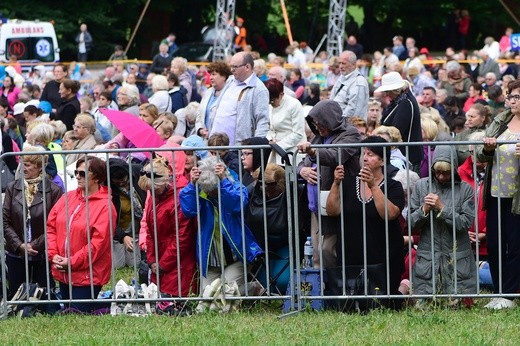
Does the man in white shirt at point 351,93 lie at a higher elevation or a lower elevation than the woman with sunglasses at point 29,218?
higher

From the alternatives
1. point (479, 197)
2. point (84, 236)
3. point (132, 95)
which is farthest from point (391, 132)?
point (132, 95)

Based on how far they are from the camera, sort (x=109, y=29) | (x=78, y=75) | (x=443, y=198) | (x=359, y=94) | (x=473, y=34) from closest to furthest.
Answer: (x=443, y=198)
(x=359, y=94)
(x=78, y=75)
(x=109, y=29)
(x=473, y=34)

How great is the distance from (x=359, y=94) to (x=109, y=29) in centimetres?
3556

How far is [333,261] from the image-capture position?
9.69 m

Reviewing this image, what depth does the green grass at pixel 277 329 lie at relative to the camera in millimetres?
8039

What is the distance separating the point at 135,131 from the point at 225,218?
2.79 meters

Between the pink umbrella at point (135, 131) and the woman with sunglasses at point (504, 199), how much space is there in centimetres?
380

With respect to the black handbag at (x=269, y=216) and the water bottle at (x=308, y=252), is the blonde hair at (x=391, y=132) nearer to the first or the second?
the water bottle at (x=308, y=252)

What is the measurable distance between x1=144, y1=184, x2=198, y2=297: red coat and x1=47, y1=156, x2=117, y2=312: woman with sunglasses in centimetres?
38

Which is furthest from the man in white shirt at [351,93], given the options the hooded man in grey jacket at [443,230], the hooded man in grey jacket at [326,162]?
the hooded man in grey jacket at [443,230]

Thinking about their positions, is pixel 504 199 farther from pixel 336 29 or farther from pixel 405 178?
pixel 336 29

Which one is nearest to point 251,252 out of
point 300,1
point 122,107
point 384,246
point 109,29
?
point 384,246

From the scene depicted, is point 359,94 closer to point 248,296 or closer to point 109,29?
point 248,296

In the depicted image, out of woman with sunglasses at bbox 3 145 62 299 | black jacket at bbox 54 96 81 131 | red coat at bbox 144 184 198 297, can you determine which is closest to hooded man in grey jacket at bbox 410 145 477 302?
red coat at bbox 144 184 198 297
